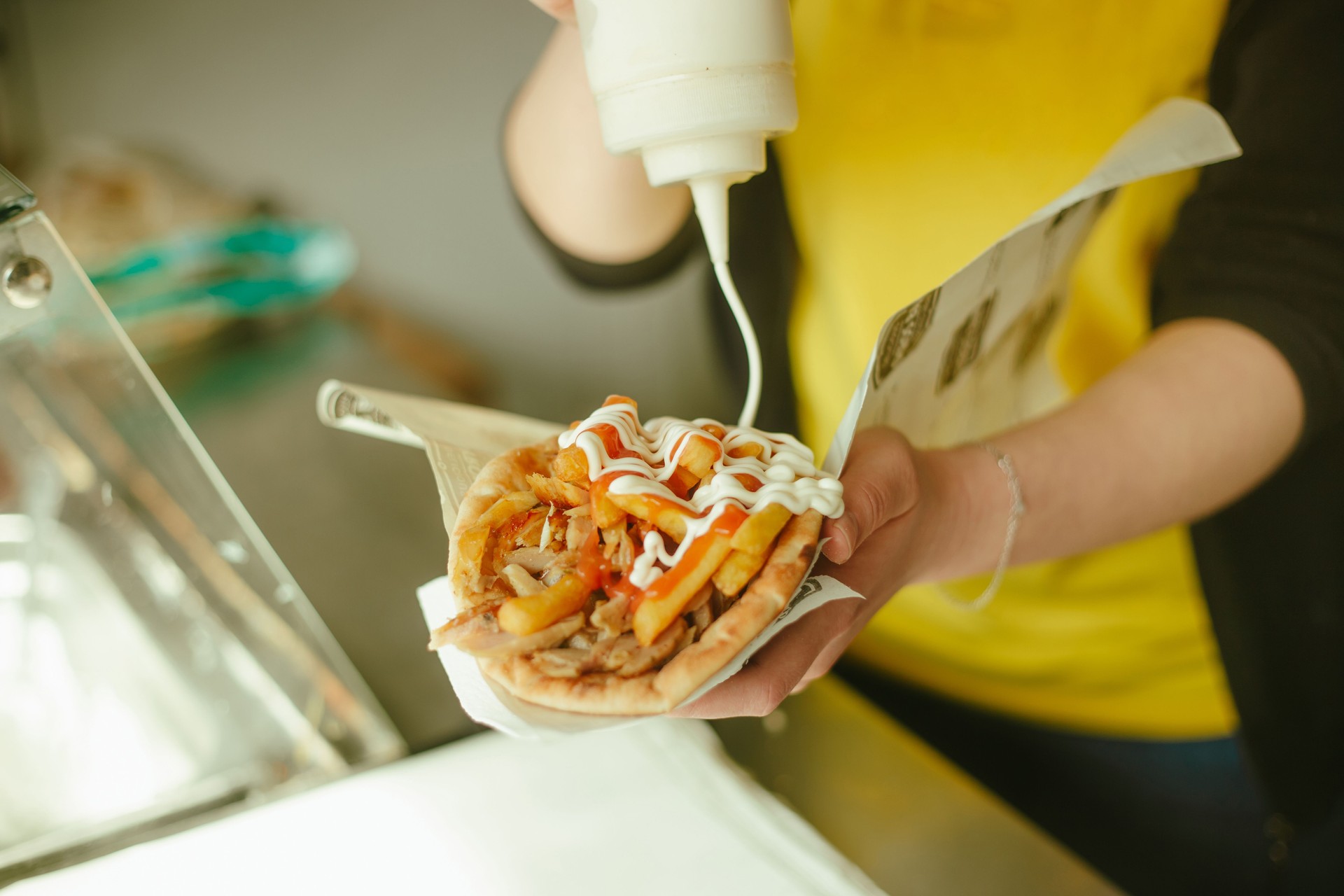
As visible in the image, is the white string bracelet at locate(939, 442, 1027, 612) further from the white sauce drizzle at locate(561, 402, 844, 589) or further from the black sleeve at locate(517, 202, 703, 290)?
the black sleeve at locate(517, 202, 703, 290)

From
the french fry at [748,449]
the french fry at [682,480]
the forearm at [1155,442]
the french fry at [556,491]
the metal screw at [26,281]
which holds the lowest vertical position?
the forearm at [1155,442]

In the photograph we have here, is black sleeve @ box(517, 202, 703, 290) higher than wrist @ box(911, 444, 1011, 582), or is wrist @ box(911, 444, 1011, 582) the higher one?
black sleeve @ box(517, 202, 703, 290)

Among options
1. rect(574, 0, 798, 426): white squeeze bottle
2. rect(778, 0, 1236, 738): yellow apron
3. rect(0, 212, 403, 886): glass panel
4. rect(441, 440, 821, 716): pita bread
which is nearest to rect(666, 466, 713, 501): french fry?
rect(441, 440, 821, 716): pita bread

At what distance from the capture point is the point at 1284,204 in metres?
1.30

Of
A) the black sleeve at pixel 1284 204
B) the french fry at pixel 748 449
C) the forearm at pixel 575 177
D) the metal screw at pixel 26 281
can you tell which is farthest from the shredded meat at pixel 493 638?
the black sleeve at pixel 1284 204

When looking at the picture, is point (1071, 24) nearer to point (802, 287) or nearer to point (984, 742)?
point (802, 287)

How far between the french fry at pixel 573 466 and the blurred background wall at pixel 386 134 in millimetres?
1004

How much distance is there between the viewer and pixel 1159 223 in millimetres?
1509

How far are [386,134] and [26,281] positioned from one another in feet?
2.79

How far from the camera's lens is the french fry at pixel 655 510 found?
27.6 inches

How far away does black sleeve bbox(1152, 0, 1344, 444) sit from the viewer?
4.17 feet

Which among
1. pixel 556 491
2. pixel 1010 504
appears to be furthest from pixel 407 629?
pixel 1010 504

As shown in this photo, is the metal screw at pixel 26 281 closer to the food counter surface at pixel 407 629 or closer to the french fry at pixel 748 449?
the food counter surface at pixel 407 629

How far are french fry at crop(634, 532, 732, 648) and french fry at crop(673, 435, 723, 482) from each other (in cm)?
9
